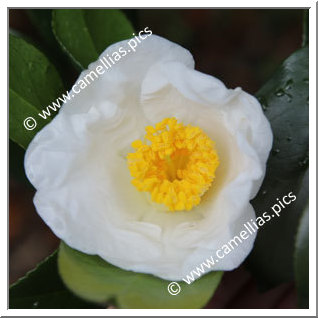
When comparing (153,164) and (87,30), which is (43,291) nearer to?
(153,164)

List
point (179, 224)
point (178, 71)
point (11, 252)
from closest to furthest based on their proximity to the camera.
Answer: point (178, 71), point (179, 224), point (11, 252)

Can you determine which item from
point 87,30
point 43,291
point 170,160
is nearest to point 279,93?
point 170,160

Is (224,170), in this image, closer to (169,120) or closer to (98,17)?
(169,120)

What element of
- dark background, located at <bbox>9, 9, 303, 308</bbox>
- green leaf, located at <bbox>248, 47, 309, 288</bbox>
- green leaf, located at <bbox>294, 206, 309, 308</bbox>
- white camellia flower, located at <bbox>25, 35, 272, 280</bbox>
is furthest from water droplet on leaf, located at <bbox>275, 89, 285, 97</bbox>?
dark background, located at <bbox>9, 9, 303, 308</bbox>

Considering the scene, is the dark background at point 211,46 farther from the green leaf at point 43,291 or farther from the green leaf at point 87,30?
the green leaf at point 43,291

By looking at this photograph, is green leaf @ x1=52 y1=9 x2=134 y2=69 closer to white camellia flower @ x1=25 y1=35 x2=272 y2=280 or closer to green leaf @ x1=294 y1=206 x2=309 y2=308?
white camellia flower @ x1=25 y1=35 x2=272 y2=280

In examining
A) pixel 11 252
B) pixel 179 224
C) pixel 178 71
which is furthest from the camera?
pixel 11 252

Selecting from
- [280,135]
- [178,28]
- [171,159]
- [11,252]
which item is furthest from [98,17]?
[11,252]

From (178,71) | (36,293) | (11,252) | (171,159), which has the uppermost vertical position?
A: (178,71)
